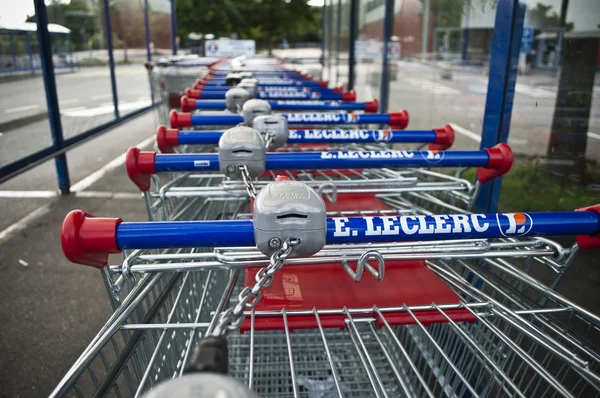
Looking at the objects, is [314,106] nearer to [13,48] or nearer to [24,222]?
[13,48]

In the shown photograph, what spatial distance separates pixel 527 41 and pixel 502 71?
1.98 feet

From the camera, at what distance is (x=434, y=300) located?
1.43 meters

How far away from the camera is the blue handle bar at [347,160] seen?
5.13 feet

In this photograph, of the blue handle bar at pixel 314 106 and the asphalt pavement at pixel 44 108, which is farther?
the asphalt pavement at pixel 44 108

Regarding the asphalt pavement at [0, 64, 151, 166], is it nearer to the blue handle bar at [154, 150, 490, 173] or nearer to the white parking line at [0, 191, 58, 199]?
the white parking line at [0, 191, 58, 199]

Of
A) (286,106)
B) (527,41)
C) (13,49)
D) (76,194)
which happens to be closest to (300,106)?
(286,106)

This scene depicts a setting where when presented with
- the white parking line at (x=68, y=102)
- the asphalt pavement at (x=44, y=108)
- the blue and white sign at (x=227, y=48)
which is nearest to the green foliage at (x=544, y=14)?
the asphalt pavement at (x=44, y=108)

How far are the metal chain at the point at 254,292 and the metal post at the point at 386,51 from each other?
4197 millimetres

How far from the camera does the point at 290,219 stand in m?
0.93

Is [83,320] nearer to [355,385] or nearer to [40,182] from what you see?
[355,385]

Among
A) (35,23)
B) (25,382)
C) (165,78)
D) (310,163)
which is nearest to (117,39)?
(165,78)

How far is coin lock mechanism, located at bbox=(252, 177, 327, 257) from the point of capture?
3.04ft

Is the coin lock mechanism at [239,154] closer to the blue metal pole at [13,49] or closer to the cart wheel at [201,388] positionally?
the cart wheel at [201,388]

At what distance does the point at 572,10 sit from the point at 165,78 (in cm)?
525
